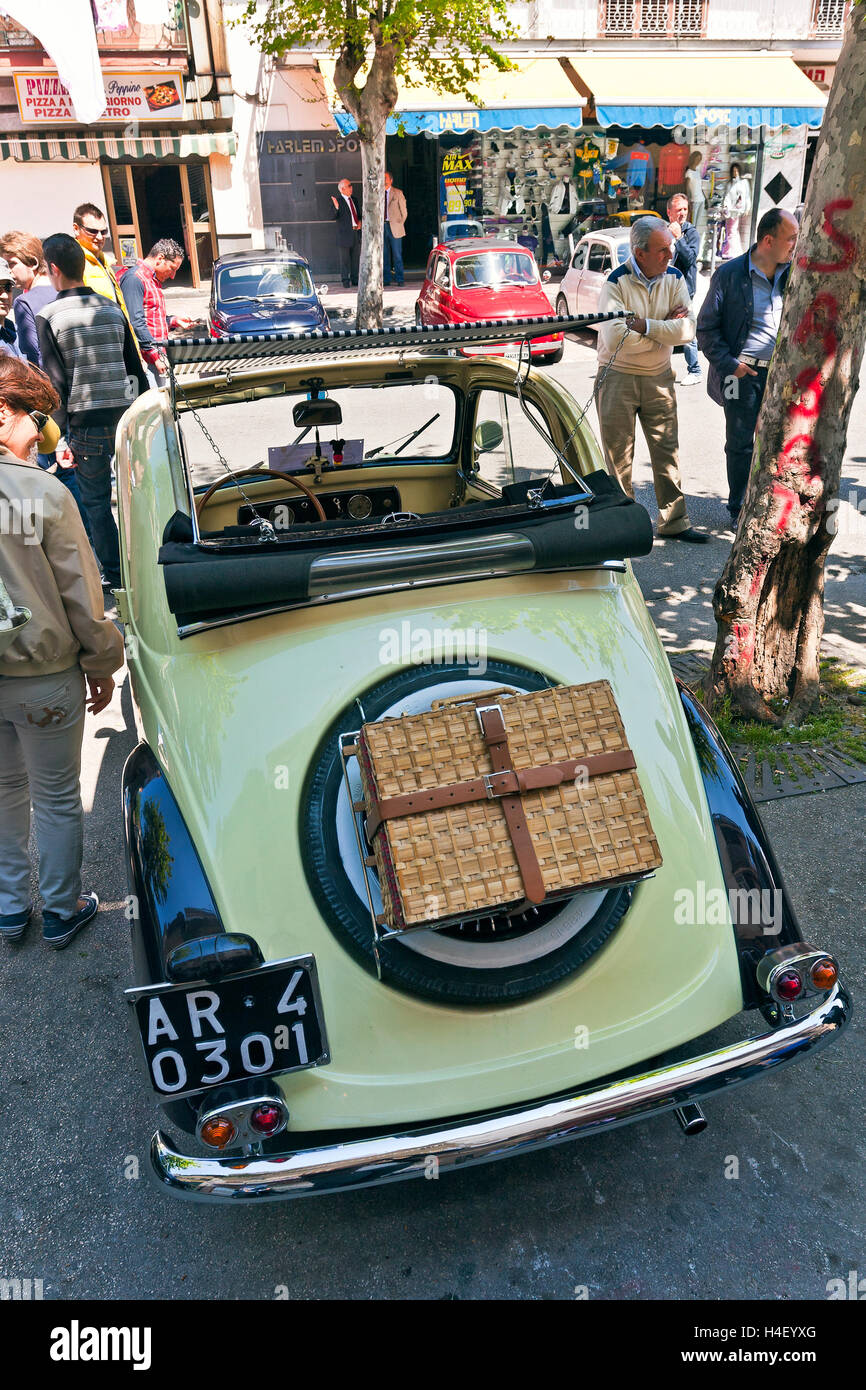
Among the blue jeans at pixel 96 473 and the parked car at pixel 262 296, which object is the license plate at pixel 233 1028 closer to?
the blue jeans at pixel 96 473

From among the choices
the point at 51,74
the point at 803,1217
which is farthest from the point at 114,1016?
the point at 51,74

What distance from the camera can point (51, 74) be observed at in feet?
72.4

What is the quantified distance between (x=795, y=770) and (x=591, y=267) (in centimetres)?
1407

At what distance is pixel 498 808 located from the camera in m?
2.42

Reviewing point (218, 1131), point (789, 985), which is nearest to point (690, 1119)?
point (789, 985)

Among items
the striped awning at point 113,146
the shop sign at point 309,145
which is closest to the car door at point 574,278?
the shop sign at point 309,145

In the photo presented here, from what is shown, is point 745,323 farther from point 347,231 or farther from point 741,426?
point 347,231

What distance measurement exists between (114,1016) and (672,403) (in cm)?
560

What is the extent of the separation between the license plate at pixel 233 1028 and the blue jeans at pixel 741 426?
5.35 metres

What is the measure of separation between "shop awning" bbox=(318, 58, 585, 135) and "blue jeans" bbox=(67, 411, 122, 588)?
18705mm

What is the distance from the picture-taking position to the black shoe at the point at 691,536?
24.3 ft

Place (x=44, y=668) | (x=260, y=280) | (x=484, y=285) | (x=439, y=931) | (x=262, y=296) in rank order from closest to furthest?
1. (x=439, y=931)
2. (x=44, y=668)
3. (x=262, y=296)
4. (x=484, y=285)
5. (x=260, y=280)

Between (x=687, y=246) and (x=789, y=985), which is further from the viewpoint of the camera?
(x=687, y=246)

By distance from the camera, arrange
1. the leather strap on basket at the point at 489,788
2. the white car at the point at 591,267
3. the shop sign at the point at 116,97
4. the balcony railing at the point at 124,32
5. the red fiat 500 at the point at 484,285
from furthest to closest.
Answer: the shop sign at the point at 116,97 < the balcony railing at the point at 124,32 < the white car at the point at 591,267 < the red fiat 500 at the point at 484,285 < the leather strap on basket at the point at 489,788
